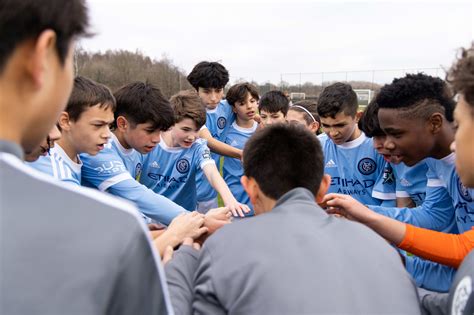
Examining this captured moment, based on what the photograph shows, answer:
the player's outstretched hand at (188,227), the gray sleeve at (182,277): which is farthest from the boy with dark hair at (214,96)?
the gray sleeve at (182,277)

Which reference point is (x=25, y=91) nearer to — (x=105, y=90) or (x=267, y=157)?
(x=267, y=157)

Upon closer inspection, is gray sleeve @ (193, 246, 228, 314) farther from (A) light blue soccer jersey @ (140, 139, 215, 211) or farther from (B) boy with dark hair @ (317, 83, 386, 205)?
(A) light blue soccer jersey @ (140, 139, 215, 211)

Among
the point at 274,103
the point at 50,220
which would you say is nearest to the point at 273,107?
the point at 274,103

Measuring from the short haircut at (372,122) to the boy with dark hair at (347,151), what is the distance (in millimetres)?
277

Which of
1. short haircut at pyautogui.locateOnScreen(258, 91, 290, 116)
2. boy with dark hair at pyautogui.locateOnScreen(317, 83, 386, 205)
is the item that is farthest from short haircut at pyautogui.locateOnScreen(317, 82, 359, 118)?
short haircut at pyautogui.locateOnScreen(258, 91, 290, 116)

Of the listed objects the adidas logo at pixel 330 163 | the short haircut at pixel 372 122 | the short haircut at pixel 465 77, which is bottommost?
the adidas logo at pixel 330 163

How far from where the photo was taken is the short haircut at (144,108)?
3.60 metres

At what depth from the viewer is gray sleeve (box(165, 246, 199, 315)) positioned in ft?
5.09

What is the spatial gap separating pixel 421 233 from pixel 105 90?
7.81ft

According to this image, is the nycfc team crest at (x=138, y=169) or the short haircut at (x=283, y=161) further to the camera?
the nycfc team crest at (x=138, y=169)

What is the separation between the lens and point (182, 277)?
1.67 meters

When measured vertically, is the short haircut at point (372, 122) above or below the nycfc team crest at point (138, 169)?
above

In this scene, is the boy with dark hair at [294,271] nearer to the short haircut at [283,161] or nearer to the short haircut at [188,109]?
the short haircut at [283,161]

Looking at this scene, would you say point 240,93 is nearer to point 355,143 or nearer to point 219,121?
point 219,121
